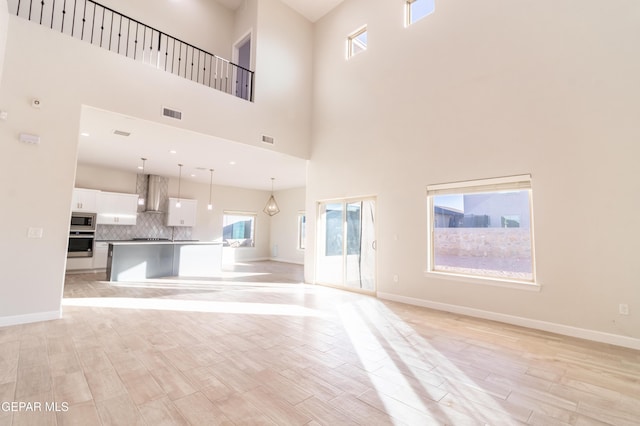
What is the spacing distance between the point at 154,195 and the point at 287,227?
4.53m

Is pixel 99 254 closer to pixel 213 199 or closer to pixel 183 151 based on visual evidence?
pixel 213 199

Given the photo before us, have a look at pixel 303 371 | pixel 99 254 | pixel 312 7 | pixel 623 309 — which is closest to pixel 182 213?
pixel 99 254

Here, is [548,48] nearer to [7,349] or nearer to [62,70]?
[62,70]

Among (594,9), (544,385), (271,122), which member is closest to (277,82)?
(271,122)

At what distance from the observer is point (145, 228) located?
879 centimetres

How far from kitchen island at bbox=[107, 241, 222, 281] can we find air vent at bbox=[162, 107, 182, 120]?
3.34 meters

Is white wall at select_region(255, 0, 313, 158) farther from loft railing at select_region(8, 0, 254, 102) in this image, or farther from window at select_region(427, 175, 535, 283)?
window at select_region(427, 175, 535, 283)

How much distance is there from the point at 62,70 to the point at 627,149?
7.01 m

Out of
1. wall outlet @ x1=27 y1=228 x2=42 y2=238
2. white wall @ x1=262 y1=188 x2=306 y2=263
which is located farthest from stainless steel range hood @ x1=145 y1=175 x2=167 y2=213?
wall outlet @ x1=27 y1=228 x2=42 y2=238

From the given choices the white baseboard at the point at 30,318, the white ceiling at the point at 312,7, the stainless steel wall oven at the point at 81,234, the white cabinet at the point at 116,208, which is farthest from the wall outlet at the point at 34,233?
the white ceiling at the point at 312,7

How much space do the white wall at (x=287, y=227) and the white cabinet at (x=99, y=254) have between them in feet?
17.9

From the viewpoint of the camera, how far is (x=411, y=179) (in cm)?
497

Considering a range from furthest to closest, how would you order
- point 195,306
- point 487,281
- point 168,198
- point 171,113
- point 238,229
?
1. point 238,229
2. point 168,198
3. point 171,113
4. point 195,306
5. point 487,281

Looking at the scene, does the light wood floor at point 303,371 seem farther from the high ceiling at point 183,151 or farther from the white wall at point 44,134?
the high ceiling at point 183,151
